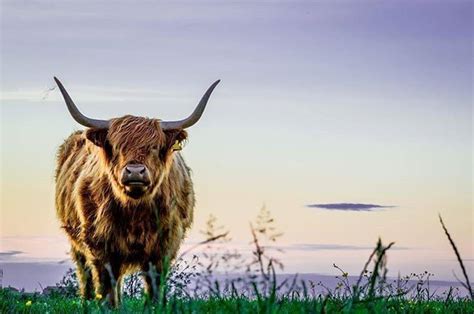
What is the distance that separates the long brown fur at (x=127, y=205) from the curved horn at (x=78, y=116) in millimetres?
165

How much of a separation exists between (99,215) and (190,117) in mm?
2029

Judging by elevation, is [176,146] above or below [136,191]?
above

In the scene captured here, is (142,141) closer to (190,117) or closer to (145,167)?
(145,167)

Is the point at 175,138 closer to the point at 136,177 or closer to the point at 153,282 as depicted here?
the point at 136,177

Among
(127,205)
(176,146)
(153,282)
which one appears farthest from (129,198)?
(153,282)

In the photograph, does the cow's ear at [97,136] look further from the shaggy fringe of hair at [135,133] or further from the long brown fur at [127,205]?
the shaggy fringe of hair at [135,133]

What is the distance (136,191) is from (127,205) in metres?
0.44

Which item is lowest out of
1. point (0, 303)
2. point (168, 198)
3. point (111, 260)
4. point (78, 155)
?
point (0, 303)

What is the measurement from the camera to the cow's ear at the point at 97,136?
11766 mm

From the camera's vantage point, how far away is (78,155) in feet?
45.3

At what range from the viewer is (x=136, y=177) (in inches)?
420

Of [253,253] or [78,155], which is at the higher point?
[78,155]

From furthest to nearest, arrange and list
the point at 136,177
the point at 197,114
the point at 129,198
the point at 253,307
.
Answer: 1. the point at 197,114
2. the point at 129,198
3. the point at 136,177
4. the point at 253,307

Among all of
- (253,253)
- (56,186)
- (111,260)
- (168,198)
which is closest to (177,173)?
(168,198)
